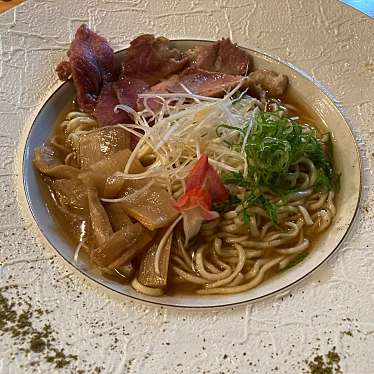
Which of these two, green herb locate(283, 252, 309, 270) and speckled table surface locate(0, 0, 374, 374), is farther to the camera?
green herb locate(283, 252, 309, 270)

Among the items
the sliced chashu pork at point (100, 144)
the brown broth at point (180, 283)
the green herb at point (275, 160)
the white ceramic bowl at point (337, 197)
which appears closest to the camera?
the white ceramic bowl at point (337, 197)

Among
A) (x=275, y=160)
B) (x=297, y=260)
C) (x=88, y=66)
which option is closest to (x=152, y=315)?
(x=297, y=260)

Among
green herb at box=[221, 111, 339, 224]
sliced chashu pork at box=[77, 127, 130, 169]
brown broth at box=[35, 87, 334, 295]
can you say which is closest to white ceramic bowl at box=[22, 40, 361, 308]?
brown broth at box=[35, 87, 334, 295]

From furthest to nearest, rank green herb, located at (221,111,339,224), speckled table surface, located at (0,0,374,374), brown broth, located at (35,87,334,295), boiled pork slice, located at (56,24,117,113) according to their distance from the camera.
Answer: boiled pork slice, located at (56,24,117,113), green herb, located at (221,111,339,224), brown broth, located at (35,87,334,295), speckled table surface, located at (0,0,374,374)

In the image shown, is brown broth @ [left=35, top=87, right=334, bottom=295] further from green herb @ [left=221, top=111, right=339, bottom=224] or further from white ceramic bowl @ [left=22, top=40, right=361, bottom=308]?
green herb @ [left=221, top=111, right=339, bottom=224]

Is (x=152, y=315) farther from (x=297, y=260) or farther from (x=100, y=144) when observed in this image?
(x=100, y=144)

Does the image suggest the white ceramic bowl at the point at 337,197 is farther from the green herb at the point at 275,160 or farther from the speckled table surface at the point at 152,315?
the green herb at the point at 275,160

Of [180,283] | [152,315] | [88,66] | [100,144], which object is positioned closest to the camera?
[152,315]

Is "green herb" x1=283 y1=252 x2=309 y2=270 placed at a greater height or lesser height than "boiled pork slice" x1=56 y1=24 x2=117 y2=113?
lesser

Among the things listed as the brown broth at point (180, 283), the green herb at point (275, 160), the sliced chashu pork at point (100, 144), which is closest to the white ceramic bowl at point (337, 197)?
the brown broth at point (180, 283)
